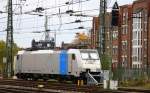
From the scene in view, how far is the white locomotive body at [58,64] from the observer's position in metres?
43.0

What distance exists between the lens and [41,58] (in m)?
48.8

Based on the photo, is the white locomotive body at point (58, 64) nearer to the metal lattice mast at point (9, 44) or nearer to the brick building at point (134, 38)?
the metal lattice mast at point (9, 44)

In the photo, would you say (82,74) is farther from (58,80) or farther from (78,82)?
(58,80)

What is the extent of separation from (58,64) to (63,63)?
830mm

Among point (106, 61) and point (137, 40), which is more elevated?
point (137, 40)

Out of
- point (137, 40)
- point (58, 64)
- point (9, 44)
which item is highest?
point (137, 40)

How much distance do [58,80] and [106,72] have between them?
13.7 meters

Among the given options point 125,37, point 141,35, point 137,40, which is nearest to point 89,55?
point 141,35

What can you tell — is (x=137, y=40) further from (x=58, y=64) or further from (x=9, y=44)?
(x=58, y=64)

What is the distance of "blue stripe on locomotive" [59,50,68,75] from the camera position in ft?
146

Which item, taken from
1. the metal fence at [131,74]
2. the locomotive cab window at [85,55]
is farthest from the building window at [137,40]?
the locomotive cab window at [85,55]

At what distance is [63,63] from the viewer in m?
45.1

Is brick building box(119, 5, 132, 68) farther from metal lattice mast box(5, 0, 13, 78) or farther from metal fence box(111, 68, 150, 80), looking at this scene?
metal fence box(111, 68, 150, 80)

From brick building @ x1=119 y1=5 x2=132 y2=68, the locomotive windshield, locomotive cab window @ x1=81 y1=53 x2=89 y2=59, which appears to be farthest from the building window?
locomotive cab window @ x1=81 y1=53 x2=89 y2=59
